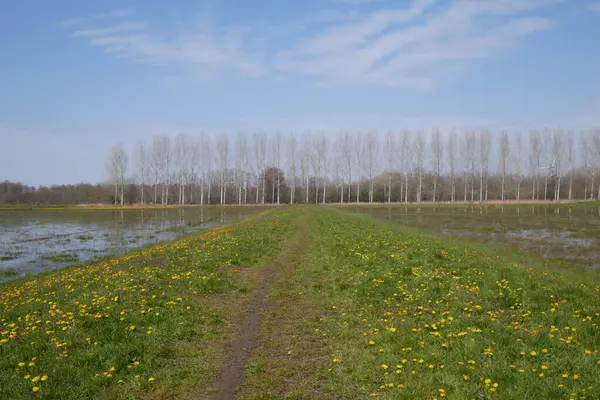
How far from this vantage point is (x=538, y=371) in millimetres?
5977

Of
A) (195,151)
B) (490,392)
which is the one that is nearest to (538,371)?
(490,392)

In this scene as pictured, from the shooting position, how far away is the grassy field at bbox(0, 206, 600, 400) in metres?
5.93

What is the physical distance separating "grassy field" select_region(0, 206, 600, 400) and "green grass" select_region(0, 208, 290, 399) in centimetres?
3

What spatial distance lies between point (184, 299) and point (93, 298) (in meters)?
2.29

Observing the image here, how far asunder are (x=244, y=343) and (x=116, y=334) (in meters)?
2.64

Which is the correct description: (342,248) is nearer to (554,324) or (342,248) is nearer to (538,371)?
(554,324)

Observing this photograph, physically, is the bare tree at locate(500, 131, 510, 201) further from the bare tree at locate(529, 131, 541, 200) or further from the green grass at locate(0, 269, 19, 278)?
the green grass at locate(0, 269, 19, 278)

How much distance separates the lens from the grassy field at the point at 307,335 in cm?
593

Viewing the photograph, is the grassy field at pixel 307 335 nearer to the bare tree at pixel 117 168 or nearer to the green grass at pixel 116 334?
the green grass at pixel 116 334

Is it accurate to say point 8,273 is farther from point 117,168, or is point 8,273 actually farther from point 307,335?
point 117,168

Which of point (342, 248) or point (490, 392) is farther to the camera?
point (342, 248)

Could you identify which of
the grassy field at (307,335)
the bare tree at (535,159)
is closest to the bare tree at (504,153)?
the bare tree at (535,159)

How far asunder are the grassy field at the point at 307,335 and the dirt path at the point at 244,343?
43mm

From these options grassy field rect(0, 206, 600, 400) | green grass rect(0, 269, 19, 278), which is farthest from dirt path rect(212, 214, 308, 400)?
green grass rect(0, 269, 19, 278)
